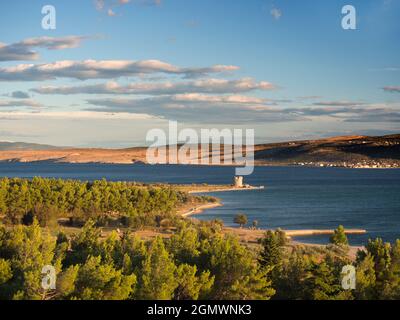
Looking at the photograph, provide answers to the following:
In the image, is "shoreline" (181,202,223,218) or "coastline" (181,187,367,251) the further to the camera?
"shoreline" (181,202,223,218)

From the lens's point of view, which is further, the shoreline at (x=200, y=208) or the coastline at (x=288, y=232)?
the shoreline at (x=200, y=208)

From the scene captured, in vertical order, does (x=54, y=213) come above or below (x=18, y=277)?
below

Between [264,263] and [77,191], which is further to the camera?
[77,191]

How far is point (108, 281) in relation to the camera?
60.7ft

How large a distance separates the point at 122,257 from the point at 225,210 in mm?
54015

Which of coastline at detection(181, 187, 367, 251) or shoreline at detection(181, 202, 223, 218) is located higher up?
coastline at detection(181, 187, 367, 251)

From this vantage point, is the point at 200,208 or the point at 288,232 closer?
the point at 288,232

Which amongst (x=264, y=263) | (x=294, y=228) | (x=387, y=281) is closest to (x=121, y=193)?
(x=294, y=228)

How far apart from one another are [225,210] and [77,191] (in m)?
24.7

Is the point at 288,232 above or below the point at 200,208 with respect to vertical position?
above

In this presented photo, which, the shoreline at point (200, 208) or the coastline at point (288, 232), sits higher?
the coastline at point (288, 232)
